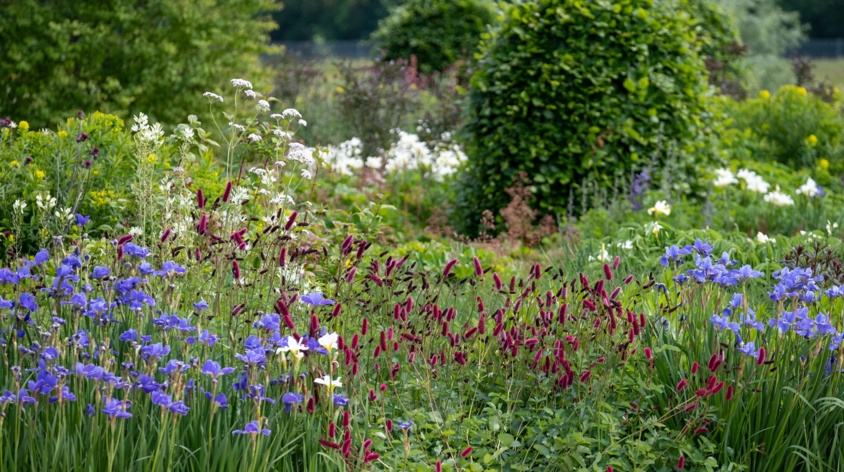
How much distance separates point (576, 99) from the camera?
7.48 m

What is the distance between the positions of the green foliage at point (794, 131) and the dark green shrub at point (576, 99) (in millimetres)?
2871

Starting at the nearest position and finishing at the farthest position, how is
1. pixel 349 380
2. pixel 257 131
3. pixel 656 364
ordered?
pixel 349 380
pixel 656 364
pixel 257 131

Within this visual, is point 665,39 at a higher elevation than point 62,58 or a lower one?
higher

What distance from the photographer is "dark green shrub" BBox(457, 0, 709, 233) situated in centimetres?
741

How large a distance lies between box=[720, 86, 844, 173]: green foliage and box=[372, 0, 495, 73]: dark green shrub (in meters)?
5.17

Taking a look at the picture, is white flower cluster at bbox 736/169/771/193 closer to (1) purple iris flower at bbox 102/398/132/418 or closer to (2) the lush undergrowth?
(2) the lush undergrowth

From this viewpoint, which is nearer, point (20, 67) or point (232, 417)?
point (232, 417)

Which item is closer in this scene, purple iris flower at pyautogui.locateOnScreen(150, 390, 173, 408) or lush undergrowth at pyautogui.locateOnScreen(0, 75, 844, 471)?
purple iris flower at pyautogui.locateOnScreen(150, 390, 173, 408)

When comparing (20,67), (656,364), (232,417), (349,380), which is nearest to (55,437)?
(232,417)

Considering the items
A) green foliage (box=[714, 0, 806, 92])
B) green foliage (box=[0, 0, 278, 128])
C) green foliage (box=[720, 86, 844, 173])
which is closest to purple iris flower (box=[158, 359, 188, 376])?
green foliage (box=[0, 0, 278, 128])

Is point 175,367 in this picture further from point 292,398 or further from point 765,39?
point 765,39

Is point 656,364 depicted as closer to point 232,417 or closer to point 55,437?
point 232,417

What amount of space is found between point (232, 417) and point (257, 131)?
94.6 inches

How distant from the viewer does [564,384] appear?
3033 millimetres
